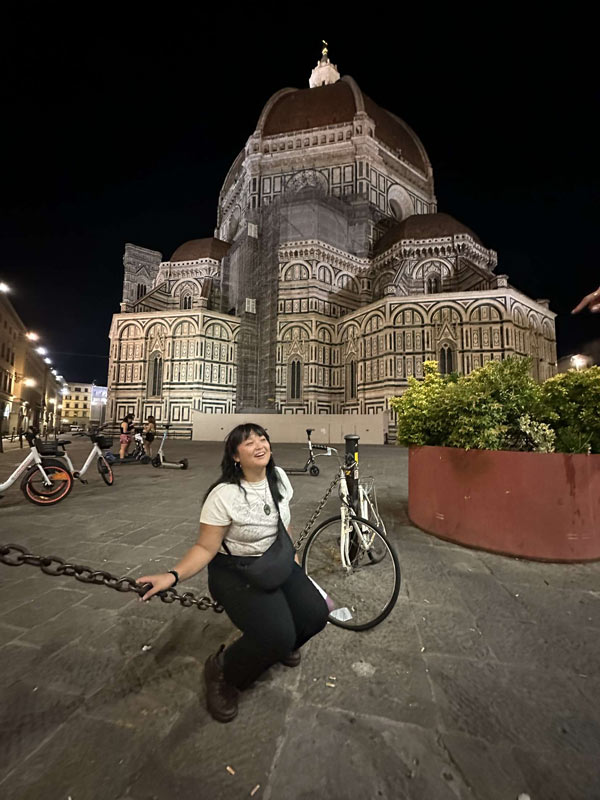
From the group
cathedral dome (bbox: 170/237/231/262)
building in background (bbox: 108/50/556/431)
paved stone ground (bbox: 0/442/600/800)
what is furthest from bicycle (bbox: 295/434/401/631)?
cathedral dome (bbox: 170/237/231/262)

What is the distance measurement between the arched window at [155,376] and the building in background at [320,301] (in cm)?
9

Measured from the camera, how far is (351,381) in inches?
1057

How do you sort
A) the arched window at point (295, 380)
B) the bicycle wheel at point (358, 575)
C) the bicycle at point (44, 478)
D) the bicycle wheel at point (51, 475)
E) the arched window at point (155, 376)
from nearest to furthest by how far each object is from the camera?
the bicycle wheel at point (358, 575) < the bicycle at point (44, 478) < the bicycle wheel at point (51, 475) < the arched window at point (295, 380) < the arched window at point (155, 376)

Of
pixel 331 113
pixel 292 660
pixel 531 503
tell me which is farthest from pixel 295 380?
pixel 331 113

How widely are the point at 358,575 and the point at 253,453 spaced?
1.78m

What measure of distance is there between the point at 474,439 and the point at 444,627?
1.84 m

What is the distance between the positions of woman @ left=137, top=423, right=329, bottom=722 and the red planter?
7.75 ft

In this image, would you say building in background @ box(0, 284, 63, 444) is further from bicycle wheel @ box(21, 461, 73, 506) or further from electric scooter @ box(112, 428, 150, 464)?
bicycle wheel @ box(21, 461, 73, 506)

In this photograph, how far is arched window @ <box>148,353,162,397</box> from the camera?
28.3 meters

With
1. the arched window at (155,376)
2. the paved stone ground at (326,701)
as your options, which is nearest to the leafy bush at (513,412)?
the paved stone ground at (326,701)

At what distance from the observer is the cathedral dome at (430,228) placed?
2777 cm

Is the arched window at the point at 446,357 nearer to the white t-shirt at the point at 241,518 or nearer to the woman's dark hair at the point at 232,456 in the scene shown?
the woman's dark hair at the point at 232,456

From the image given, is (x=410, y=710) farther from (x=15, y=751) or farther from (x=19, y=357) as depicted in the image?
(x=19, y=357)

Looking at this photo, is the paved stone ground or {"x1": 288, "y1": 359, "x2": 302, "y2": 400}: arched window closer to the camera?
the paved stone ground
